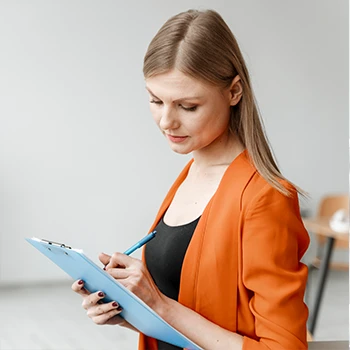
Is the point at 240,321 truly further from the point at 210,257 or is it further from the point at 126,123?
the point at 126,123

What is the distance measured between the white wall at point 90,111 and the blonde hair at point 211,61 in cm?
384

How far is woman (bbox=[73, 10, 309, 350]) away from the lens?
1053 mm

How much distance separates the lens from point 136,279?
3.44 feet

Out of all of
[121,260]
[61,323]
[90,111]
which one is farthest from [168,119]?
[90,111]

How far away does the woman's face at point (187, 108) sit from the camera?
1.09 meters


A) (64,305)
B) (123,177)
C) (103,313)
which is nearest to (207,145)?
(103,313)

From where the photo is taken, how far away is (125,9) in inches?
196

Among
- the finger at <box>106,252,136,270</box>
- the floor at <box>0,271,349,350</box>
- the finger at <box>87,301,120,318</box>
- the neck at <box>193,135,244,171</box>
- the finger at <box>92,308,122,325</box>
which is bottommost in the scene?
the floor at <box>0,271,349,350</box>

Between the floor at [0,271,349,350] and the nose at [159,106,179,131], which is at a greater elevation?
the nose at [159,106,179,131]

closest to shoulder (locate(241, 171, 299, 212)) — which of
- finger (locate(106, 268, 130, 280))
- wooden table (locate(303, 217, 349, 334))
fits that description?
finger (locate(106, 268, 130, 280))

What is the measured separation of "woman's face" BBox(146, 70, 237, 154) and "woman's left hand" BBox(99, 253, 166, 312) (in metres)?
0.22

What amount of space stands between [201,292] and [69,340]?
2.88 m

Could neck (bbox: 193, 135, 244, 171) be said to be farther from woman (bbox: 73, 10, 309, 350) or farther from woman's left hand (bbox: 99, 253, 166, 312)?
woman's left hand (bbox: 99, 253, 166, 312)

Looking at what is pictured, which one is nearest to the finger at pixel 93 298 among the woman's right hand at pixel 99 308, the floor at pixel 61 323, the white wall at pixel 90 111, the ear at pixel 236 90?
the woman's right hand at pixel 99 308
